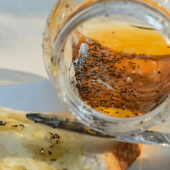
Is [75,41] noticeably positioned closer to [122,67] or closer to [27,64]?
[122,67]

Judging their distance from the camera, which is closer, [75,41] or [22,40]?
[75,41]

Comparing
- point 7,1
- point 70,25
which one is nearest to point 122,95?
point 70,25

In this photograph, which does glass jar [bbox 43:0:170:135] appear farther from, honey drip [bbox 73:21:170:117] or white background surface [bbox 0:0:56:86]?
white background surface [bbox 0:0:56:86]

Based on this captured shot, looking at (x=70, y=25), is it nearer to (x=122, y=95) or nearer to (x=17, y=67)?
(x=122, y=95)

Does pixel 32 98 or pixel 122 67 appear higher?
pixel 122 67

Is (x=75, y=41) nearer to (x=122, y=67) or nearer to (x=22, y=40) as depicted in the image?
(x=122, y=67)

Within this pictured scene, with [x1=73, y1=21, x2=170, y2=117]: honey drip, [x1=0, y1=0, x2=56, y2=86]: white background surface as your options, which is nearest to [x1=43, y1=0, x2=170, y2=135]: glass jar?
[x1=73, y1=21, x2=170, y2=117]: honey drip

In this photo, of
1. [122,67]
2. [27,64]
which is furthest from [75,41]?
[27,64]
